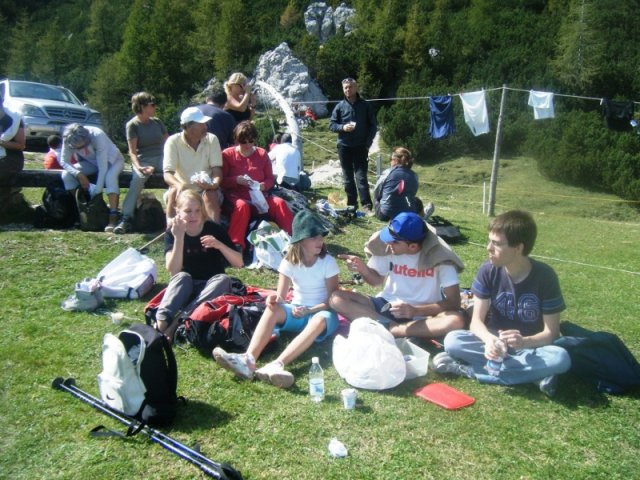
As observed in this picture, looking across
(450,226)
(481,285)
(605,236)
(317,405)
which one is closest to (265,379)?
(317,405)

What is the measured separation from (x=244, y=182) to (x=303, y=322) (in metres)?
2.52

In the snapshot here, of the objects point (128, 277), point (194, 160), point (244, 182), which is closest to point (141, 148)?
point (194, 160)

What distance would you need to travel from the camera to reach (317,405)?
10.9ft

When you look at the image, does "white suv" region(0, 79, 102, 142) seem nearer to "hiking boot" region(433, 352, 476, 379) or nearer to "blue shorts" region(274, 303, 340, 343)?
"blue shorts" region(274, 303, 340, 343)

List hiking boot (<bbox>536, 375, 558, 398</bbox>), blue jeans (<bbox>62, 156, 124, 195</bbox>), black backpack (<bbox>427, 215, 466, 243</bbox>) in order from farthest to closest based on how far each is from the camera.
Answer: black backpack (<bbox>427, 215, 466, 243</bbox>) → blue jeans (<bbox>62, 156, 124, 195</bbox>) → hiking boot (<bbox>536, 375, 558, 398</bbox>)

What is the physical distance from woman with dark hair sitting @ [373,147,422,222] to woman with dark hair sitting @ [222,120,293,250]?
138 centimetres

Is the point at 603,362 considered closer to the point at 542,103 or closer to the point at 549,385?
the point at 549,385

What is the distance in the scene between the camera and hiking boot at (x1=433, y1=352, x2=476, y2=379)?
146 inches

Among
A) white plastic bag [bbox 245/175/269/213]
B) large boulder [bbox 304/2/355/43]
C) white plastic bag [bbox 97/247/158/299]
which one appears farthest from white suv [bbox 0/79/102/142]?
large boulder [bbox 304/2/355/43]

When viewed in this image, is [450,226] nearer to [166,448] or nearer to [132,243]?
[132,243]

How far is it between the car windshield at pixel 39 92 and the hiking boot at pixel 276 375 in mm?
13311

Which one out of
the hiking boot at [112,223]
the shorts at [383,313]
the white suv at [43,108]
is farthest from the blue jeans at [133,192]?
the white suv at [43,108]

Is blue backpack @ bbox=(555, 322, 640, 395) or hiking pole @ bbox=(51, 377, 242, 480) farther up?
blue backpack @ bbox=(555, 322, 640, 395)

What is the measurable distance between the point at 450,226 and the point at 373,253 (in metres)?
3.92
